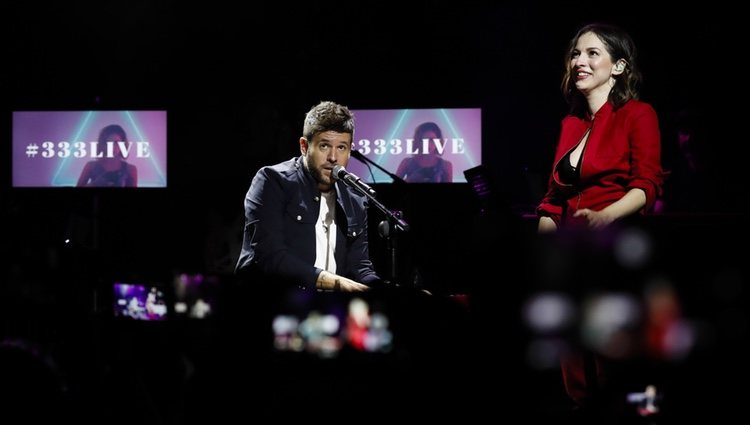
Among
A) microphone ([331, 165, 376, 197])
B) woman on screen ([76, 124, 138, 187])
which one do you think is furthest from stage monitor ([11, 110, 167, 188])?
microphone ([331, 165, 376, 197])

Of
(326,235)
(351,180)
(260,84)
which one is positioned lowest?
(326,235)

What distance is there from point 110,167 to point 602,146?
622 centimetres

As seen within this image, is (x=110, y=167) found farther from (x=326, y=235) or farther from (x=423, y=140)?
(x=326, y=235)

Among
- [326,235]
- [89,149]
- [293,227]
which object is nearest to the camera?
[293,227]

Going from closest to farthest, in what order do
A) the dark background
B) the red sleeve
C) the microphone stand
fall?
the red sleeve < the microphone stand < the dark background

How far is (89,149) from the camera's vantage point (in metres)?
7.61

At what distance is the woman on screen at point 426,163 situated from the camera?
7.39 meters

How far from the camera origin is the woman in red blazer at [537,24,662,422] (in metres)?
2.36

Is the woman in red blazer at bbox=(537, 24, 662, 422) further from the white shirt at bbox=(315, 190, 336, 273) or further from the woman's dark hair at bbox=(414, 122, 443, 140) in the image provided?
the woman's dark hair at bbox=(414, 122, 443, 140)

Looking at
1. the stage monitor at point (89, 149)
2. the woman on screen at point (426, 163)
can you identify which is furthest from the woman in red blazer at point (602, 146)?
the stage monitor at point (89, 149)

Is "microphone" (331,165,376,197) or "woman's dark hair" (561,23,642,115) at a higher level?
"woman's dark hair" (561,23,642,115)

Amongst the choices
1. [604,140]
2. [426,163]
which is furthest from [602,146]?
[426,163]

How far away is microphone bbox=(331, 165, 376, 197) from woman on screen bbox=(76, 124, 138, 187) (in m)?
5.17

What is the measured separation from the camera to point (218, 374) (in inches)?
54.1
